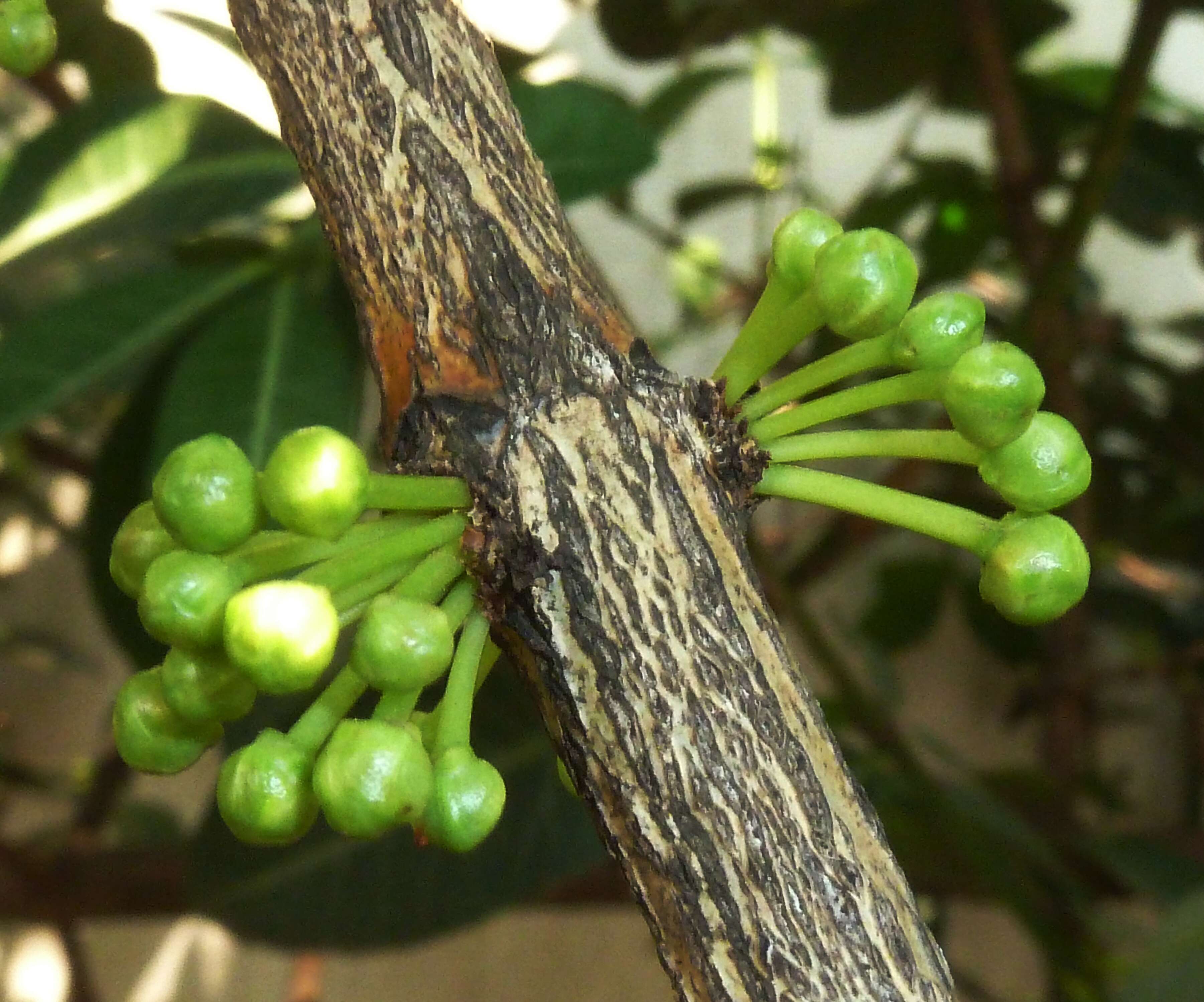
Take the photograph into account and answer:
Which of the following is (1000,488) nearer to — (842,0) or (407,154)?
(407,154)

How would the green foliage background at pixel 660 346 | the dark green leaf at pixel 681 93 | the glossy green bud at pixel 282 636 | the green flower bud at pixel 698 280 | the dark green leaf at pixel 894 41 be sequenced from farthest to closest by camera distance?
the green flower bud at pixel 698 280, the dark green leaf at pixel 681 93, the dark green leaf at pixel 894 41, the green foliage background at pixel 660 346, the glossy green bud at pixel 282 636

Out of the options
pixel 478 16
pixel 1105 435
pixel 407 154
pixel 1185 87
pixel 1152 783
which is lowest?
pixel 1152 783

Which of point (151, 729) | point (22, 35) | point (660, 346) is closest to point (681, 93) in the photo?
point (660, 346)

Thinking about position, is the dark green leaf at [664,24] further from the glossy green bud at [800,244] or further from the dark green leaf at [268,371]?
the glossy green bud at [800,244]

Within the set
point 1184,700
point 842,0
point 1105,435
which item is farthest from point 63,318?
point 1184,700

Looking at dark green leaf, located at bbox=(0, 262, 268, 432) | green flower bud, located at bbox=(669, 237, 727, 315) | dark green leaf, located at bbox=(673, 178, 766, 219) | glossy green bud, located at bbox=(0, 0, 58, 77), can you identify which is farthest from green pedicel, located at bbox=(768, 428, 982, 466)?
green flower bud, located at bbox=(669, 237, 727, 315)

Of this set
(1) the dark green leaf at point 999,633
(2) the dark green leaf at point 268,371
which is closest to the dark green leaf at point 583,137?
(2) the dark green leaf at point 268,371

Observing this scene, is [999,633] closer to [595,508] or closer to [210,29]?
[210,29]
